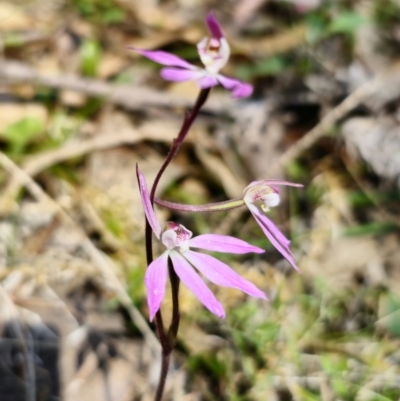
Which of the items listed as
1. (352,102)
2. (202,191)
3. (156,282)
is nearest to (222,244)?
(156,282)

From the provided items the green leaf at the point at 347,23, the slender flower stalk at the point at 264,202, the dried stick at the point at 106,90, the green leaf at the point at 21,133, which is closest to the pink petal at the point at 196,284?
the slender flower stalk at the point at 264,202

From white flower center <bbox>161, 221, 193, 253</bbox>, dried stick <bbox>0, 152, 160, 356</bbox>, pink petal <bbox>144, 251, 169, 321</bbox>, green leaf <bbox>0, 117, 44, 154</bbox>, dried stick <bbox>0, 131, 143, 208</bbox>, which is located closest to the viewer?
pink petal <bbox>144, 251, 169, 321</bbox>

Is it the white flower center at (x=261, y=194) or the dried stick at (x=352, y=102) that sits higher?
the dried stick at (x=352, y=102)

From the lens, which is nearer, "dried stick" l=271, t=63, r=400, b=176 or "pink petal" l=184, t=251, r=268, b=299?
"pink petal" l=184, t=251, r=268, b=299

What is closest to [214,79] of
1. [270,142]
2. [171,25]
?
[270,142]

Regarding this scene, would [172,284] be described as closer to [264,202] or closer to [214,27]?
[264,202]

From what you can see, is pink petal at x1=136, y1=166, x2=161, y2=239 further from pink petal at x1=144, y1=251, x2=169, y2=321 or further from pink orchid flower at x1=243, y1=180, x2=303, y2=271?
pink orchid flower at x1=243, y1=180, x2=303, y2=271

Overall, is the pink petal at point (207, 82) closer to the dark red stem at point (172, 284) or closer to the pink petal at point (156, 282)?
the dark red stem at point (172, 284)

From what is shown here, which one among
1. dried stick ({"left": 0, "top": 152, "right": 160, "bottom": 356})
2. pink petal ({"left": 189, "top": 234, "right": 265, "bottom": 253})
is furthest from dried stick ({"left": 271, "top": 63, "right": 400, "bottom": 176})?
pink petal ({"left": 189, "top": 234, "right": 265, "bottom": 253})
